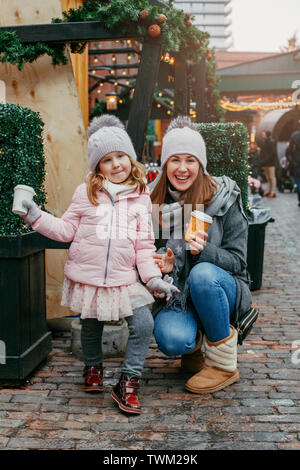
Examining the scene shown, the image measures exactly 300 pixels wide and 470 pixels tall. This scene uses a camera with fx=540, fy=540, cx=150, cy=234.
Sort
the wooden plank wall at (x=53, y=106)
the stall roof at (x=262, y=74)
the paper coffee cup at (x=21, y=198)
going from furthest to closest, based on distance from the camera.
Answer: the stall roof at (x=262, y=74) < the wooden plank wall at (x=53, y=106) < the paper coffee cup at (x=21, y=198)

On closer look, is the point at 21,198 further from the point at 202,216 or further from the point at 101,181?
the point at 202,216

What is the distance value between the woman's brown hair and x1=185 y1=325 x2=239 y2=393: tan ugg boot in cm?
105

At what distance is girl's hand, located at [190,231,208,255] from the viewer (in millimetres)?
3090

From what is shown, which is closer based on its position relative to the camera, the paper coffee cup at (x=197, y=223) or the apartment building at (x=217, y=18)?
the paper coffee cup at (x=197, y=223)

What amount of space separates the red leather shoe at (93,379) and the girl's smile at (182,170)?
1226mm

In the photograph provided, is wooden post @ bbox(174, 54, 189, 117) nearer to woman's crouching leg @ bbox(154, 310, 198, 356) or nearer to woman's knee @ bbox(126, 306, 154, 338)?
woman's crouching leg @ bbox(154, 310, 198, 356)

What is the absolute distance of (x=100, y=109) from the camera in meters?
11.5

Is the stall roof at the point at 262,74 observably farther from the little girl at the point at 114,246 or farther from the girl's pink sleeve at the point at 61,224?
the girl's pink sleeve at the point at 61,224

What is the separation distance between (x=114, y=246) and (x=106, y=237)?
7 centimetres

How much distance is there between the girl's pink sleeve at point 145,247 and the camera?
3.05 metres

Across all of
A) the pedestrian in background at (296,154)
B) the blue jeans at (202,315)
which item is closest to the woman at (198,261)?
the blue jeans at (202,315)

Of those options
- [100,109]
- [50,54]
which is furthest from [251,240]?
[100,109]

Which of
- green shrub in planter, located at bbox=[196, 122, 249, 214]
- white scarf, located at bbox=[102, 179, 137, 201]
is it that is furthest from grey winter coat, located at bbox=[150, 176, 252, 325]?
green shrub in planter, located at bbox=[196, 122, 249, 214]
